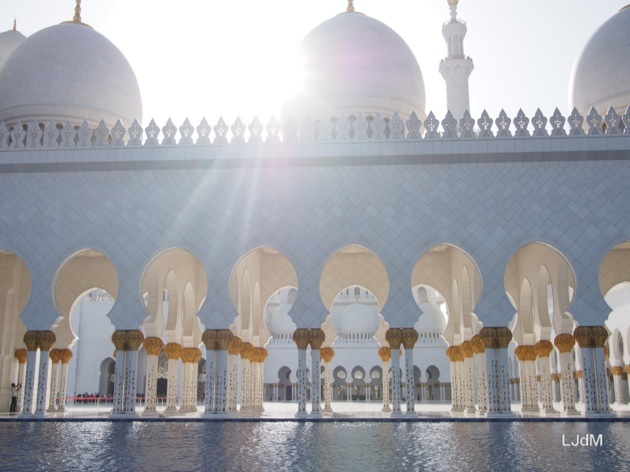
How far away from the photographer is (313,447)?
20.2 feet

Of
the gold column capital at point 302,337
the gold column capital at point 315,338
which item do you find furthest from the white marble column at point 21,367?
the gold column capital at point 315,338

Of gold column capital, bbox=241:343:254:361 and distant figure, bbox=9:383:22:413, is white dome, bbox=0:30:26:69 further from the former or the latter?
gold column capital, bbox=241:343:254:361

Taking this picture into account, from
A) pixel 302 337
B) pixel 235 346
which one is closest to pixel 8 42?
pixel 235 346

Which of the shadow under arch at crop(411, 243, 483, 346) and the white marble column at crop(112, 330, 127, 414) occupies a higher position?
the shadow under arch at crop(411, 243, 483, 346)

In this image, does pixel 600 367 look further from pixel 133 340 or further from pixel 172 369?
pixel 172 369

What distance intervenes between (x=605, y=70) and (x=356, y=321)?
48.0 ft

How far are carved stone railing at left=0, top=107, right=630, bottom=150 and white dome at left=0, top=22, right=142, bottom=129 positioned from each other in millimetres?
1622

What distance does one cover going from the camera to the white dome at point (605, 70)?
13.0m

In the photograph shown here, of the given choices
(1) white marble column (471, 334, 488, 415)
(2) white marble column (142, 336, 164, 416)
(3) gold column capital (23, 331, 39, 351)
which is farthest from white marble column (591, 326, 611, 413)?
(3) gold column capital (23, 331, 39, 351)

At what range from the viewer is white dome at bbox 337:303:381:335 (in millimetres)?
25812

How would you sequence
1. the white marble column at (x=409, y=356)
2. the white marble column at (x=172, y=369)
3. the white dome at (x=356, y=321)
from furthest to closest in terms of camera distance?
the white dome at (x=356, y=321)
the white marble column at (x=172, y=369)
the white marble column at (x=409, y=356)

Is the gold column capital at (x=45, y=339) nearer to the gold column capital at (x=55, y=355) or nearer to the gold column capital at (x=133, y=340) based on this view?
the gold column capital at (x=133, y=340)

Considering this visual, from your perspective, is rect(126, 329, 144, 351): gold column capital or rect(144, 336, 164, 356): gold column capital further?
rect(144, 336, 164, 356): gold column capital

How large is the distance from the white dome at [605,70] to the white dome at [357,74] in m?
3.16
